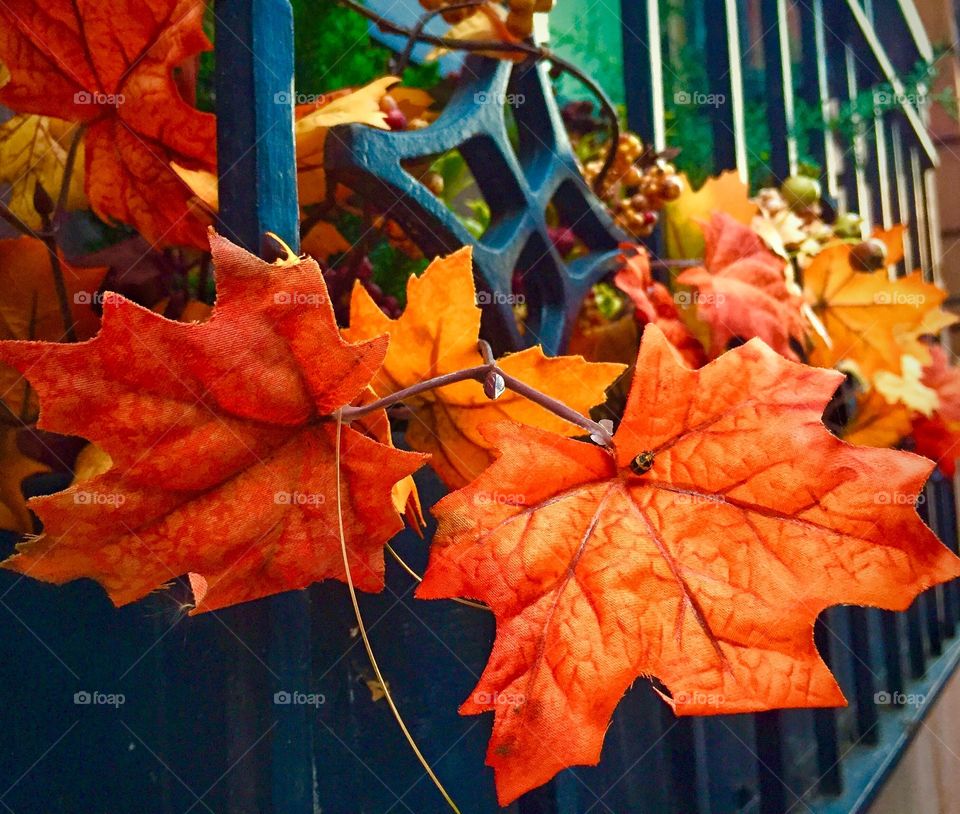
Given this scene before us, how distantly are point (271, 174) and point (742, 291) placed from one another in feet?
1.06

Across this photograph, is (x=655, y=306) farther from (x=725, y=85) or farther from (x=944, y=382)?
(x=725, y=85)

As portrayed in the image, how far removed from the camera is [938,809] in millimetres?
1138

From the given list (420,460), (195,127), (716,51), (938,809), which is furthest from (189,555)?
(938,809)

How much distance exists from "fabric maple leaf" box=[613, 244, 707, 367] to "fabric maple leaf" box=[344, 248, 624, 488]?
0.16 metres

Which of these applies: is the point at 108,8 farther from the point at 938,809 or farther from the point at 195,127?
the point at 938,809

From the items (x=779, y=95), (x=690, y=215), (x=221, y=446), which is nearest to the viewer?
(x=221, y=446)

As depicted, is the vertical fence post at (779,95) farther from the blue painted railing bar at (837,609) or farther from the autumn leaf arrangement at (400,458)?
the autumn leaf arrangement at (400,458)

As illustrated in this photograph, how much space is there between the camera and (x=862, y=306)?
67 centimetres

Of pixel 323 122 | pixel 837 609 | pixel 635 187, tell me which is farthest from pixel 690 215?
pixel 837 609

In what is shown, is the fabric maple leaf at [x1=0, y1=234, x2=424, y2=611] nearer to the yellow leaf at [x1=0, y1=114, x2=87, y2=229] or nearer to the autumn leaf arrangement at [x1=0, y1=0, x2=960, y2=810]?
the autumn leaf arrangement at [x1=0, y1=0, x2=960, y2=810]

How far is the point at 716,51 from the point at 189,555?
1046mm

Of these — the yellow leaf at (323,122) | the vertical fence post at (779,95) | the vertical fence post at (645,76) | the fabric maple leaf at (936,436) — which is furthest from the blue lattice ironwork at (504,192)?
the vertical fence post at (779,95)

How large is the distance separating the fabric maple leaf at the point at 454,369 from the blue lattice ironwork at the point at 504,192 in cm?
8

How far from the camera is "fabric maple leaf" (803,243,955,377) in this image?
662 millimetres
